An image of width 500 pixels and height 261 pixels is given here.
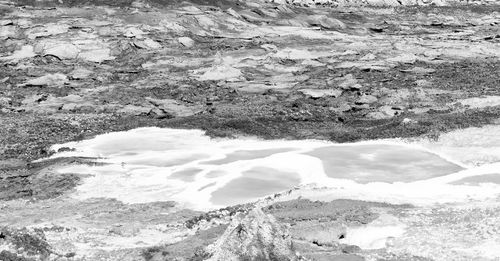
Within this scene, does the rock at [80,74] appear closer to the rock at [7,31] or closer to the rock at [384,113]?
the rock at [7,31]

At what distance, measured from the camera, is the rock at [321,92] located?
4250cm

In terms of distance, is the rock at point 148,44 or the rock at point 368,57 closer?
the rock at point 368,57

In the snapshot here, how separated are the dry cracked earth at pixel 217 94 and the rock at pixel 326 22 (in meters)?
0.23

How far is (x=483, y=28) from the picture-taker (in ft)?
244

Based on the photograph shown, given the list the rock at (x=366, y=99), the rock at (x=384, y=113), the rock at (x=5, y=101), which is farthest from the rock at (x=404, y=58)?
the rock at (x=5, y=101)

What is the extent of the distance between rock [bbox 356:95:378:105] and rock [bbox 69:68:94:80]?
21.6 meters

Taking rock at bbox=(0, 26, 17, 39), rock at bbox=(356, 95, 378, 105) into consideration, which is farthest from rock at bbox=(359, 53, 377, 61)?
rock at bbox=(0, 26, 17, 39)

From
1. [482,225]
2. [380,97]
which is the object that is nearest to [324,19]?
[380,97]

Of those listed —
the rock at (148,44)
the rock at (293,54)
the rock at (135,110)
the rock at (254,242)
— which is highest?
the rock at (254,242)

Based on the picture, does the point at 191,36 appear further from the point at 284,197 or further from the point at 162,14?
the point at 284,197

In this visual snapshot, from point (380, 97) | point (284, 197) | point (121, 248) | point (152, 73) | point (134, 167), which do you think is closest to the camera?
point (121, 248)

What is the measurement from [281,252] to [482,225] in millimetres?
6940

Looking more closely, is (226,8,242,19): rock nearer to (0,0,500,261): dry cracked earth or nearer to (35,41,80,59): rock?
(0,0,500,261): dry cracked earth

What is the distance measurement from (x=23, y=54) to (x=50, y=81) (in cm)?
864
